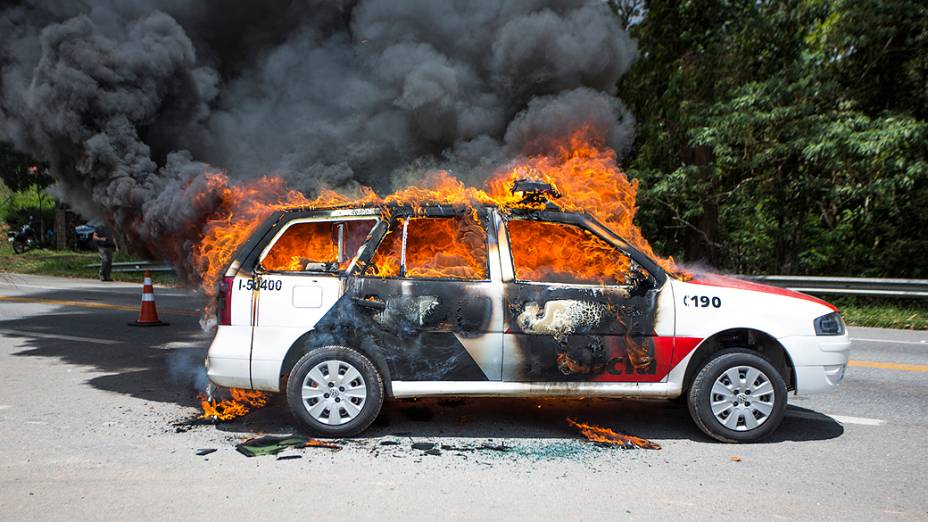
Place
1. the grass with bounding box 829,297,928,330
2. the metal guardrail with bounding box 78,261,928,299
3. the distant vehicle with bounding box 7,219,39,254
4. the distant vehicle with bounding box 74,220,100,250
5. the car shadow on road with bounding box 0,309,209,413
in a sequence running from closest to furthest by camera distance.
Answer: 1. the car shadow on road with bounding box 0,309,209,413
2. the grass with bounding box 829,297,928,330
3. the metal guardrail with bounding box 78,261,928,299
4. the distant vehicle with bounding box 7,219,39,254
5. the distant vehicle with bounding box 74,220,100,250

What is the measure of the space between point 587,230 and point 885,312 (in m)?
9.85

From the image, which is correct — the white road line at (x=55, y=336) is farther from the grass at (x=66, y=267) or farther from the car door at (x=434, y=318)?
the grass at (x=66, y=267)

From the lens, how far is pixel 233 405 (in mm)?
5500

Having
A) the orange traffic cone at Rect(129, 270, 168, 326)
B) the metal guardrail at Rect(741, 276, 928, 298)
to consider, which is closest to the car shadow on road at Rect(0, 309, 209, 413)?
the orange traffic cone at Rect(129, 270, 168, 326)

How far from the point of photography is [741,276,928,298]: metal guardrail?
12.0m

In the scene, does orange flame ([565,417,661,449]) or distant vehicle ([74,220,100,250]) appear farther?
distant vehicle ([74,220,100,250])

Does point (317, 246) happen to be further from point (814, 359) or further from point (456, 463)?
point (814, 359)

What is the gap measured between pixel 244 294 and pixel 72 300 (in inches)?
418

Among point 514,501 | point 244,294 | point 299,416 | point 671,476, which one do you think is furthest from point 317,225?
point 671,476

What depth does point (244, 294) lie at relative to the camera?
194 inches

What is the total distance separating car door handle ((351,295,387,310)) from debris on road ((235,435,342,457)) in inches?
37.2

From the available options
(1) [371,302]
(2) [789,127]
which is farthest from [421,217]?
(2) [789,127]

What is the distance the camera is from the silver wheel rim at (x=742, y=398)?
473 centimetres

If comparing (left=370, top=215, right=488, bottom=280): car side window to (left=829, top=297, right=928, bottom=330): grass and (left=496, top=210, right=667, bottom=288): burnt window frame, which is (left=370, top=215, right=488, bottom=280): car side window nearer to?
(left=496, top=210, right=667, bottom=288): burnt window frame
